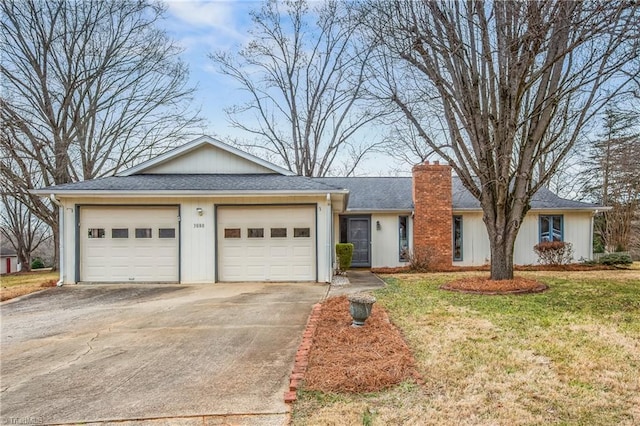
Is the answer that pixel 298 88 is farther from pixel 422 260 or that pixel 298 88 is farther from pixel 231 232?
pixel 231 232

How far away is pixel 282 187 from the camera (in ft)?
36.8

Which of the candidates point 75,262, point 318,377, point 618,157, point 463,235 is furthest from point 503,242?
point 618,157

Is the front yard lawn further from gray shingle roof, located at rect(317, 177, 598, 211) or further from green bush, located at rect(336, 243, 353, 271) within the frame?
gray shingle roof, located at rect(317, 177, 598, 211)

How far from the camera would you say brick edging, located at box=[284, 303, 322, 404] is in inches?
144

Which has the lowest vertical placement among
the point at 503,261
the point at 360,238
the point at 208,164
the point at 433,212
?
the point at 503,261

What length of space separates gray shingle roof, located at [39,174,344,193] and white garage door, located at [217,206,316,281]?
646 mm

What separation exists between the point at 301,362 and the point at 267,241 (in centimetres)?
723

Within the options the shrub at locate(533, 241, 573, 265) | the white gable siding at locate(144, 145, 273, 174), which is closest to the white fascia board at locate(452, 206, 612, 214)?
the shrub at locate(533, 241, 573, 265)

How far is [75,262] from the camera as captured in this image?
11133 mm

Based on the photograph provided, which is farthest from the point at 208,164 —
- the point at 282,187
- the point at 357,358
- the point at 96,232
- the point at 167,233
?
the point at 357,358

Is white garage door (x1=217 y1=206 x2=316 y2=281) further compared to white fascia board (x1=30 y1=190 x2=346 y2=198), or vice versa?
white garage door (x1=217 y1=206 x2=316 y2=281)

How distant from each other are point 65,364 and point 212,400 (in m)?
2.31

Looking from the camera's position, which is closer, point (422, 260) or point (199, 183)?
point (199, 183)

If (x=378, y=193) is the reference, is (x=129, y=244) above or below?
below
